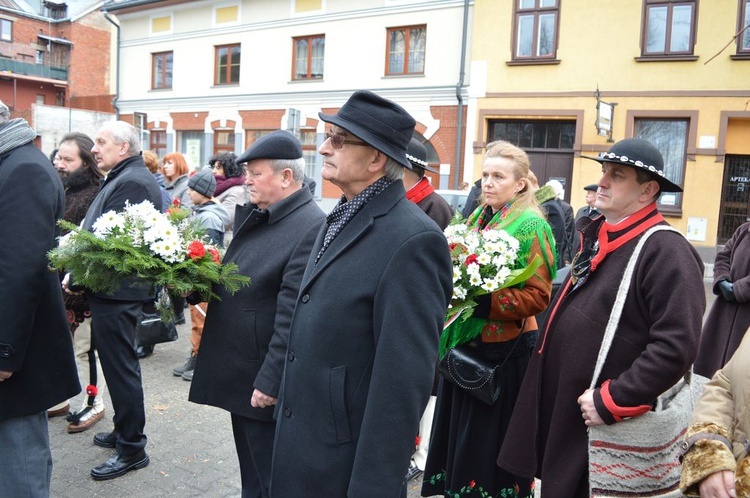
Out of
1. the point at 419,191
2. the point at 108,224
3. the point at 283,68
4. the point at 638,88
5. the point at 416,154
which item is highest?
the point at 283,68

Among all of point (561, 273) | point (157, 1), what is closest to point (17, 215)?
point (561, 273)

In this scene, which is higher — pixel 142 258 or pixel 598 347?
pixel 142 258

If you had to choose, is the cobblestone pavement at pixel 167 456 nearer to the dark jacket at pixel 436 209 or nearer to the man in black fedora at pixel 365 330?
the dark jacket at pixel 436 209

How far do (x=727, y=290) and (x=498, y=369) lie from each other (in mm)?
2699

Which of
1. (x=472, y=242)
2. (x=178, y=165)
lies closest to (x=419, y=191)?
(x=472, y=242)

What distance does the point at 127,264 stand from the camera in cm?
295

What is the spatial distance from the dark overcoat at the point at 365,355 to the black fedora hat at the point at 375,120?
188mm

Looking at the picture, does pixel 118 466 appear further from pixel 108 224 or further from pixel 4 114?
pixel 4 114

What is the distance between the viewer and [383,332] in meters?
1.97

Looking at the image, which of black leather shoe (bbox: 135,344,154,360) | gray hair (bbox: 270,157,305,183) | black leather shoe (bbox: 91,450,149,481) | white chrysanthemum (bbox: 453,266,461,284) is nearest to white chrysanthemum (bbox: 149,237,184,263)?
gray hair (bbox: 270,157,305,183)

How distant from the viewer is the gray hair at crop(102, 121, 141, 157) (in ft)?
13.5

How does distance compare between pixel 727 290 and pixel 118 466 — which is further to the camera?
pixel 727 290

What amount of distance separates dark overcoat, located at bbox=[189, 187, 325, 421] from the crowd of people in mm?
10

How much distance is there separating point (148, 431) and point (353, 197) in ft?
11.1
